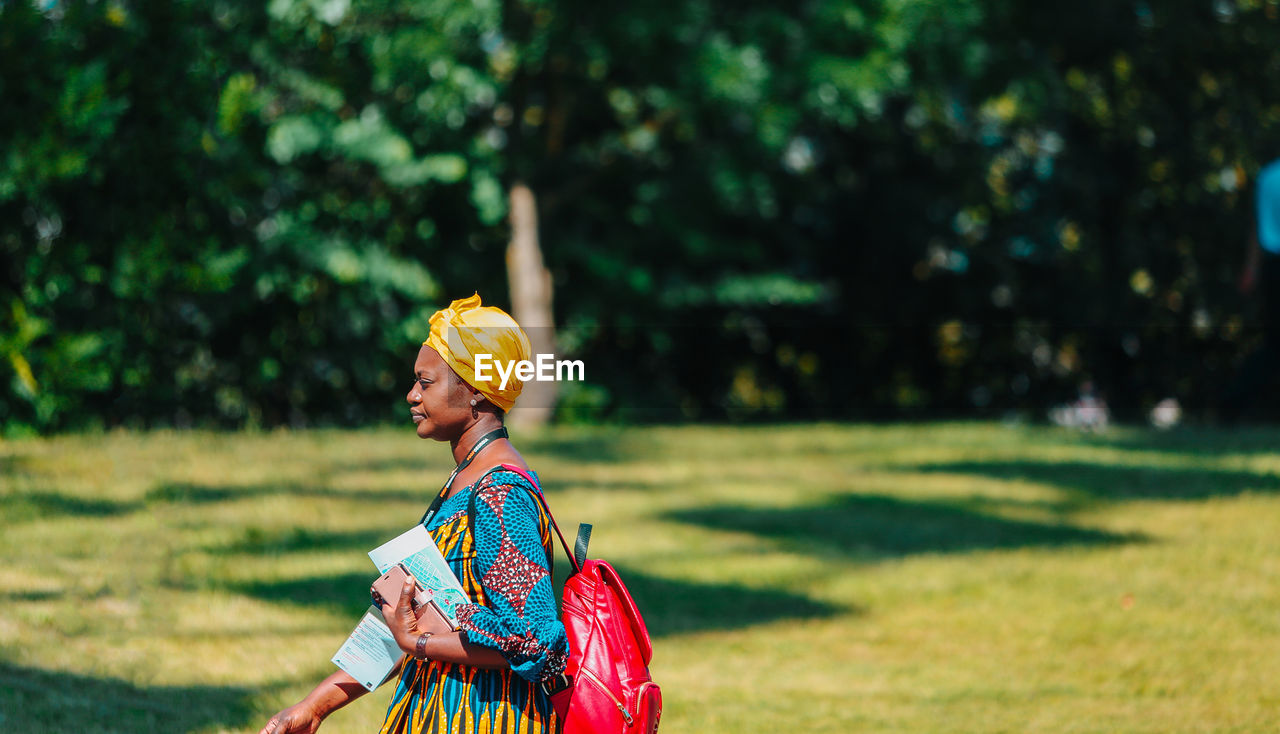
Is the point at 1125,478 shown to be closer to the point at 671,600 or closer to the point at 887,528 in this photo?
the point at 887,528

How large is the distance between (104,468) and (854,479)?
6397 millimetres

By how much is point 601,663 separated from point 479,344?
787mm

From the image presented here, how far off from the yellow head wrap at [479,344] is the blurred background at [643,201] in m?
10.2

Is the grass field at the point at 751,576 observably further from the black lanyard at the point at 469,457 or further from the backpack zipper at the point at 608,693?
the backpack zipper at the point at 608,693

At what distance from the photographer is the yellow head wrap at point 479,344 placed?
3.12 m

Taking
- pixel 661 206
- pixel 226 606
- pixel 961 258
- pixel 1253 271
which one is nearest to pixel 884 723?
pixel 226 606

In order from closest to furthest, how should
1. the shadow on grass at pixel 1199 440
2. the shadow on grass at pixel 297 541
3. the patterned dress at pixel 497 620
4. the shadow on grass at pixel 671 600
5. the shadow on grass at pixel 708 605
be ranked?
the patterned dress at pixel 497 620, the shadow on grass at pixel 671 600, the shadow on grass at pixel 708 605, the shadow on grass at pixel 297 541, the shadow on grass at pixel 1199 440

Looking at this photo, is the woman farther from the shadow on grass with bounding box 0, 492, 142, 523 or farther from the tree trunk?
the tree trunk

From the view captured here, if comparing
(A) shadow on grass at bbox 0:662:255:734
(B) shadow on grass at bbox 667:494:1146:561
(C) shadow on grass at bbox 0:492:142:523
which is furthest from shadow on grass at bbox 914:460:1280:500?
(A) shadow on grass at bbox 0:662:255:734

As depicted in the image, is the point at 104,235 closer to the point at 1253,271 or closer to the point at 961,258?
the point at 1253,271

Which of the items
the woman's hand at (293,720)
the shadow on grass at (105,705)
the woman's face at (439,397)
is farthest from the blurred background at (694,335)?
the woman's face at (439,397)

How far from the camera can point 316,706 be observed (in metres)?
3.26

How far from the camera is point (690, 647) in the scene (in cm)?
739

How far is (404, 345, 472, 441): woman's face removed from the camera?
3.14m
